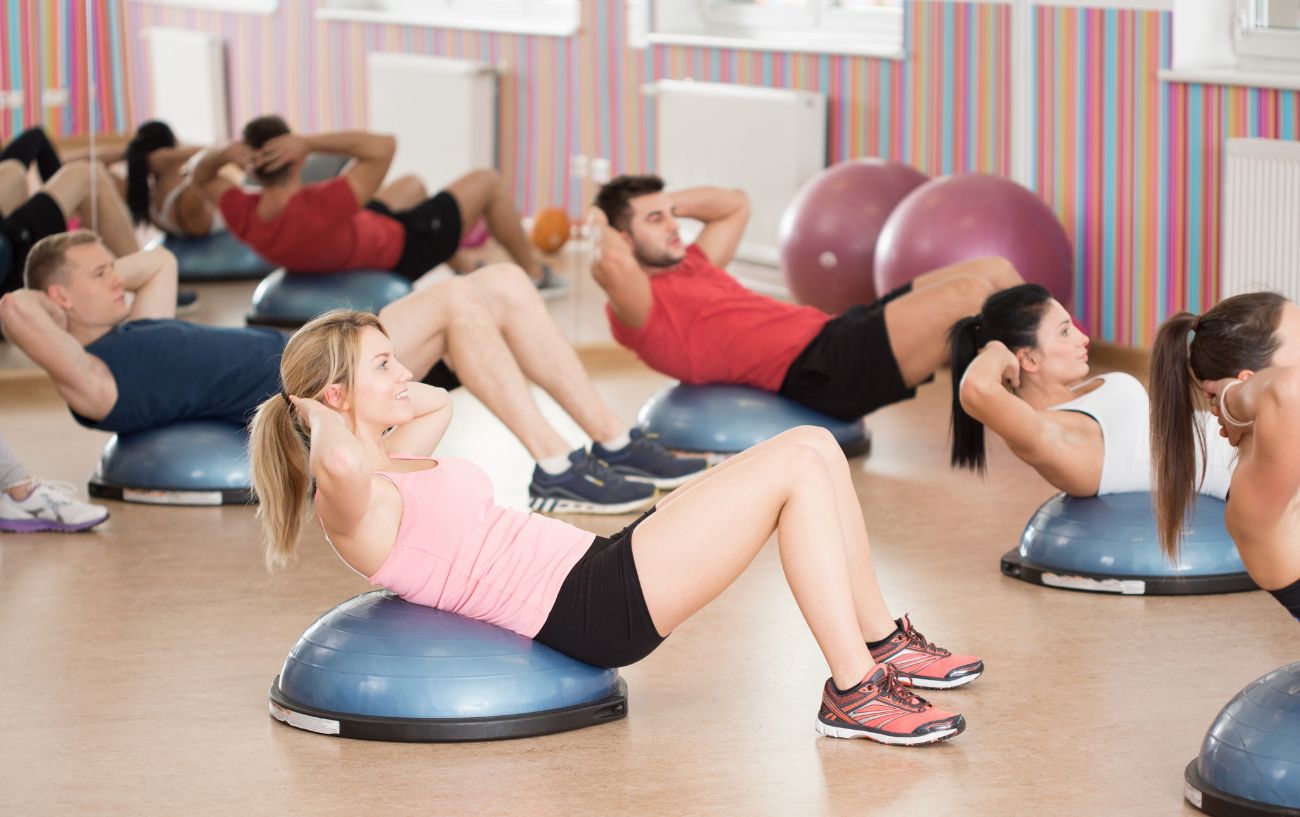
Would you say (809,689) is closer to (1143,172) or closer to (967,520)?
(967,520)

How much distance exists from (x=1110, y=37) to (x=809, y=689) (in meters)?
3.32

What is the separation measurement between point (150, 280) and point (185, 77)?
1136mm

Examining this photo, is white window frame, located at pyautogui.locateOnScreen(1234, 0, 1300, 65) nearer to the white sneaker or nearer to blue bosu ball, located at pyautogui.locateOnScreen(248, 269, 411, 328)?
blue bosu ball, located at pyautogui.locateOnScreen(248, 269, 411, 328)

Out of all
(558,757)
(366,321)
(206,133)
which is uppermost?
(206,133)

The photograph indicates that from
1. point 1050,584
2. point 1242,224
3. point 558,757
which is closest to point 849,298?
point 1242,224

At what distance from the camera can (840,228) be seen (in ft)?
19.3

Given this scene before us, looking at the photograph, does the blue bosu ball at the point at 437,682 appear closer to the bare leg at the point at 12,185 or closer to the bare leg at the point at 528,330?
the bare leg at the point at 528,330

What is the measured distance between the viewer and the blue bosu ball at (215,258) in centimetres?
568

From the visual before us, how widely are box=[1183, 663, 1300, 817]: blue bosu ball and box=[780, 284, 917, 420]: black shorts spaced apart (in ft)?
6.67

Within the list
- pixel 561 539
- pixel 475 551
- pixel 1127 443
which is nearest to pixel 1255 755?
pixel 561 539

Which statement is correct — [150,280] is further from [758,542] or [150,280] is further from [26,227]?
[758,542]

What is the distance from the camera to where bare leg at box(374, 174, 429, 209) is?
18.9 feet

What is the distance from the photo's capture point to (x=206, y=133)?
5.39 meters

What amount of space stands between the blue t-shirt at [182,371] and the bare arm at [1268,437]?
2396 mm
